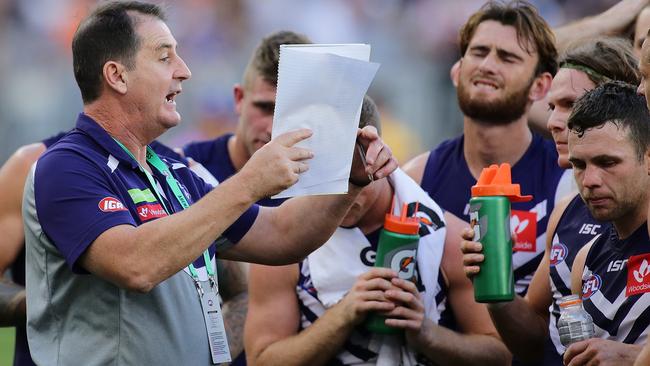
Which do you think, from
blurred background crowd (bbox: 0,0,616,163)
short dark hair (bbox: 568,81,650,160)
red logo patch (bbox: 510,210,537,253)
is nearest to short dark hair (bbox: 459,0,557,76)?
red logo patch (bbox: 510,210,537,253)

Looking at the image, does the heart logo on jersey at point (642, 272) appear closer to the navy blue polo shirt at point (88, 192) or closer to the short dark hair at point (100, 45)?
the navy blue polo shirt at point (88, 192)

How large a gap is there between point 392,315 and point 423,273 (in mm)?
244

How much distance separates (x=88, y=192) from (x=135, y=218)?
0.18 m

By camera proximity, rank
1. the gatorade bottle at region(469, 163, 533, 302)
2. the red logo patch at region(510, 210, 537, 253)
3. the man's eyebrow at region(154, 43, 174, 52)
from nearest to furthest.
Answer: the man's eyebrow at region(154, 43, 174, 52) → the gatorade bottle at region(469, 163, 533, 302) → the red logo patch at region(510, 210, 537, 253)

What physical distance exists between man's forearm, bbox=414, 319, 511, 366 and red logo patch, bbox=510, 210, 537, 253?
0.49 meters

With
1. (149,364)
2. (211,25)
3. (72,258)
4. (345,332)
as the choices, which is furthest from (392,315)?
(211,25)

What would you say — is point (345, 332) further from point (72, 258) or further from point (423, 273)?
point (72, 258)

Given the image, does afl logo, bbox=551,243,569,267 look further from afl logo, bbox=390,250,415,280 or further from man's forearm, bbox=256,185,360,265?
man's forearm, bbox=256,185,360,265

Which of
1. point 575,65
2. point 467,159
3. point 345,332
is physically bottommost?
point 345,332

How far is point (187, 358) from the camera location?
10.7 feet

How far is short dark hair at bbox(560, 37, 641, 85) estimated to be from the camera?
13.6 ft

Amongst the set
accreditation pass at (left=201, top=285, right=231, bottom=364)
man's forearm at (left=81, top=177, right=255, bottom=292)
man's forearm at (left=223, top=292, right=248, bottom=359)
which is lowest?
man's forearm at (left=223, top=292, right=248, bottom=359)

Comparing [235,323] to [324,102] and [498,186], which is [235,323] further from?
[324,102]

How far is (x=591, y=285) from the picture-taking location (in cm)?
349
